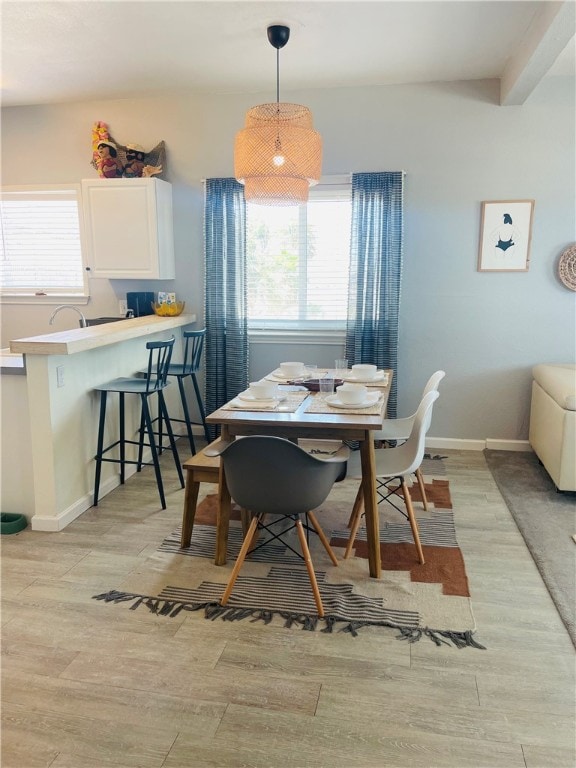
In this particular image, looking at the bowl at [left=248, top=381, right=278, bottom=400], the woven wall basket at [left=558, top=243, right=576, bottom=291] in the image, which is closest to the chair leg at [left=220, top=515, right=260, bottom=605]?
the bowl at [left=248, top=381, right=278, bottom=400]

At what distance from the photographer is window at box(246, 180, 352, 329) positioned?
14.3ft

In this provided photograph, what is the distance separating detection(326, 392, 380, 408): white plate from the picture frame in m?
1.95

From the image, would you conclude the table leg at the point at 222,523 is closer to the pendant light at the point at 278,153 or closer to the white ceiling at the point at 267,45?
the pendant light at the point at 278,153

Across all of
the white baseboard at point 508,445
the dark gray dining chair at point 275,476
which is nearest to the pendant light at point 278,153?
the dark gray dining chair at point 275,476

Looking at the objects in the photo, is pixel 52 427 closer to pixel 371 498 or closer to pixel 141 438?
pixel 141 438

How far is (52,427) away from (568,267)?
3.69 meters

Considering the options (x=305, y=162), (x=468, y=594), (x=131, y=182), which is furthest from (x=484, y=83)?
(x=468, y=594)

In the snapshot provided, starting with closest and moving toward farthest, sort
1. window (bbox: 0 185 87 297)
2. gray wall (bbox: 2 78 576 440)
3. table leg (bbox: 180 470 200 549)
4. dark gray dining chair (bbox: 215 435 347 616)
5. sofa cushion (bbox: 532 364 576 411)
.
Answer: dark gray dining chair (bbox: 215 435 347 616) < table leg (bbox: 180 470 200 549) < sofa cushion (bbox: 532 364 576 411) < gray wall (bbox: 2 78 576 440) < window (bbox: 0 185 87 297)

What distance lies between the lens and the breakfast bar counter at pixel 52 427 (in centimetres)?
294

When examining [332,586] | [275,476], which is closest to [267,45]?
[275,476]

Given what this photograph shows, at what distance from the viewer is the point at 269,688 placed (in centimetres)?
189

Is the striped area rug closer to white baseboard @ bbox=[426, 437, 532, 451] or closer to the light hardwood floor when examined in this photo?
the light hardwood floor

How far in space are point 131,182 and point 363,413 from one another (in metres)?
2.89

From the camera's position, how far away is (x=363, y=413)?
2533 mm
